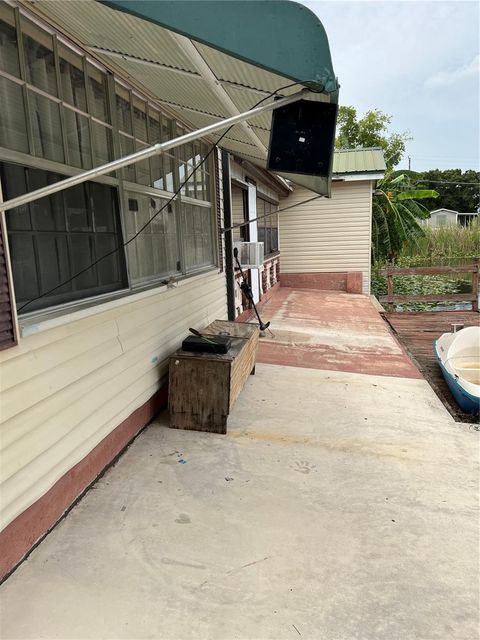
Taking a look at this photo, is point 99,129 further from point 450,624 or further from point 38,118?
point 450,624

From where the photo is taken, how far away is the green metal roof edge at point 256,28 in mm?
1510

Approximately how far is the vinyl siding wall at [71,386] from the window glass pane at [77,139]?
0.98 meters

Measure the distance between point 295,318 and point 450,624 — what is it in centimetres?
672

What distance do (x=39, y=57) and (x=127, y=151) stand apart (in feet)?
3.36

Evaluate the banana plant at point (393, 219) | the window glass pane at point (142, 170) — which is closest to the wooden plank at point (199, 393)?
the window glass pane at point (142, 170)

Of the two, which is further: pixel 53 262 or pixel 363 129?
pixel 363 129

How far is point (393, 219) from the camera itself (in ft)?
48.8

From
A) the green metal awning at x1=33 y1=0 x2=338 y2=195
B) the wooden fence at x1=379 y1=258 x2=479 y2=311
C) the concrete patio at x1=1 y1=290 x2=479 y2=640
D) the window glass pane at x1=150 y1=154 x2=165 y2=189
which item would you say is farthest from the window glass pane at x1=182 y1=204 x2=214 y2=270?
the wooden fence at x1=379 y1=258 x2=479 y2=311

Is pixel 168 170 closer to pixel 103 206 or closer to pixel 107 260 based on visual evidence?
pixel 103 206

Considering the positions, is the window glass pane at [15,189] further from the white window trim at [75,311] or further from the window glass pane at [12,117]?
the white window trim at [75,311]

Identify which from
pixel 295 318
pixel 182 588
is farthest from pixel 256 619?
pixel 295 318

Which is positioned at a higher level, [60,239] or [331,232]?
[331,232]

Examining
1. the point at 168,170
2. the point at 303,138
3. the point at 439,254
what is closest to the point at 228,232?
the point at 168,170

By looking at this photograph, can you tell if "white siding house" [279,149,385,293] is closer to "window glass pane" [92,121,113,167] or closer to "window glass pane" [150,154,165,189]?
"window glass pane" [150,154,165,189]
